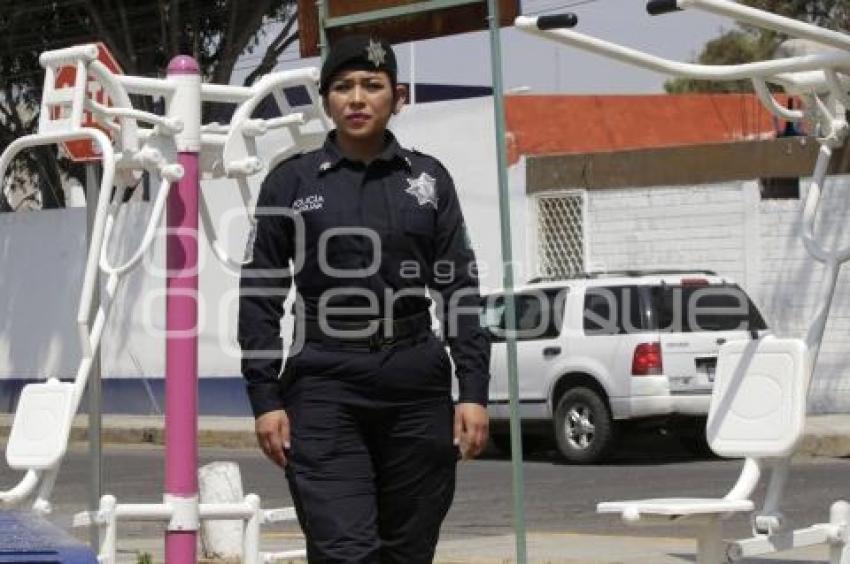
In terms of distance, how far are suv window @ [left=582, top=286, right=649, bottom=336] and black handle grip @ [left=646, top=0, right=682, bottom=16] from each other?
11.9m

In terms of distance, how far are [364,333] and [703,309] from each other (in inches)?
513

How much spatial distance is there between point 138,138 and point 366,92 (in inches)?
85.8

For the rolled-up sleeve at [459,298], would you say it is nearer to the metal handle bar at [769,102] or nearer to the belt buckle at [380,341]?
the belt buckle at [380,341]

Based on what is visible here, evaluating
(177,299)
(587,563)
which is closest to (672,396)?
(587,563)

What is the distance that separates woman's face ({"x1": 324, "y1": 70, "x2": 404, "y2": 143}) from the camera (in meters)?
5.97

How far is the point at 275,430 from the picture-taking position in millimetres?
5887

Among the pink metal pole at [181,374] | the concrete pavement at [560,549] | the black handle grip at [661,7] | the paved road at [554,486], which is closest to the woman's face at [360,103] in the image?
the black handle grip at [661,7]

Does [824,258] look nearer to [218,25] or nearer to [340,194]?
[340,194]

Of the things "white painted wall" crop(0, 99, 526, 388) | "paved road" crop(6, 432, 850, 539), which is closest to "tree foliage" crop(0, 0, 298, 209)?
"white painted wall" crop(0, 99, 526, 388)

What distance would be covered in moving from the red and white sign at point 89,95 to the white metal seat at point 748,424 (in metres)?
2.54

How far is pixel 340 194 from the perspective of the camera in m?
5.96

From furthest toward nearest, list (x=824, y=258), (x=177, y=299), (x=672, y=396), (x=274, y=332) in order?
(x=672, y=396)
(x=824, y=258)
(x=177, y=299)
(x=274, y=332)

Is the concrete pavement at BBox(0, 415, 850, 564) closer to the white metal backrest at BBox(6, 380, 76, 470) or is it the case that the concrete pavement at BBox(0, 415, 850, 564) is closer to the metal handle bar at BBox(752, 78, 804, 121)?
the metal handle bar at BBox(752, 78, 804, 121)

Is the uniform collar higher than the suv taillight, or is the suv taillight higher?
the uniform collar
